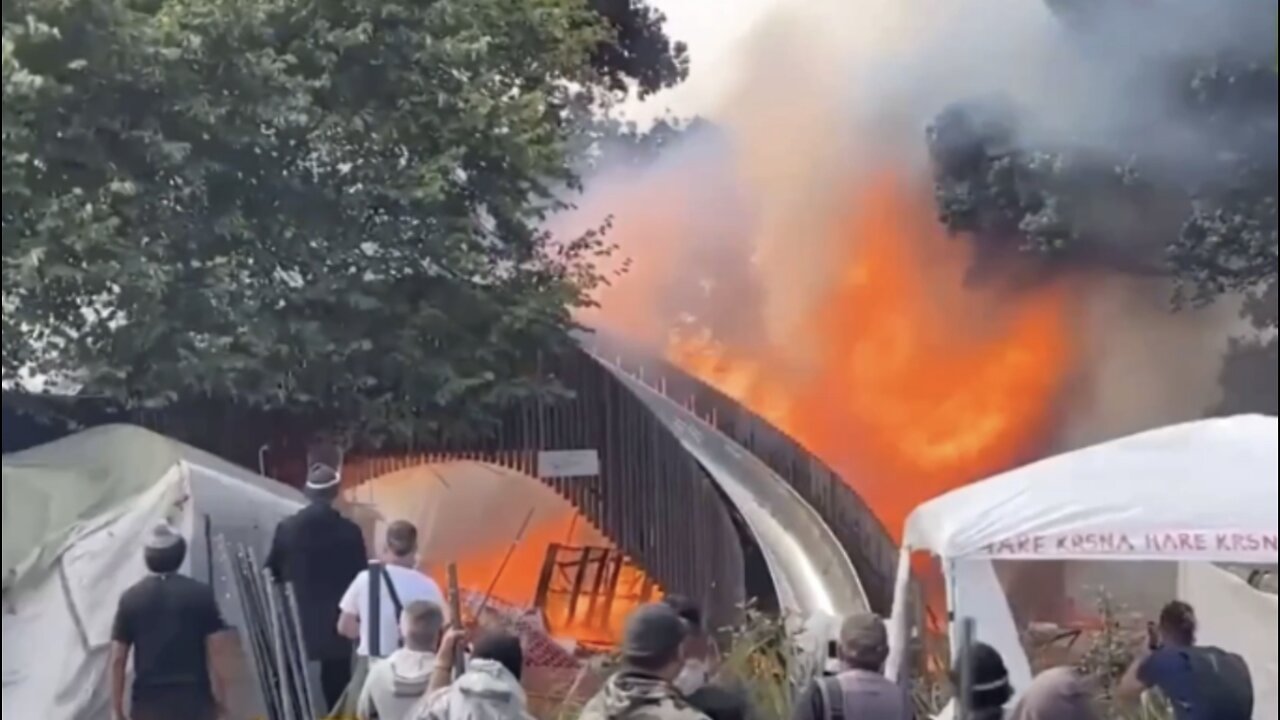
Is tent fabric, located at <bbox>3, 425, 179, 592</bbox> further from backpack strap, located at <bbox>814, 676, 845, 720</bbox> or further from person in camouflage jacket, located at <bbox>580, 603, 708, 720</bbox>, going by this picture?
person in camouflage jacket, located at <bbox>580, 603, 708, 720</bbox>

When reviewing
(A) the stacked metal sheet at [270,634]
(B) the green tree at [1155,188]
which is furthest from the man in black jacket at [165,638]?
(B) the green tree at [1155,188]

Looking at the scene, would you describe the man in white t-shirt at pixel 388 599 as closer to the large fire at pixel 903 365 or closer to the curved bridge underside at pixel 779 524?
the curved bridge underside at pixel 779 524

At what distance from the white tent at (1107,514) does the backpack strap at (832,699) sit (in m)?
1.56

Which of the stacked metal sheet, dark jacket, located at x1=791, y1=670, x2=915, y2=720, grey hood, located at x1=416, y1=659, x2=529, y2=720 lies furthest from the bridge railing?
grey hood, located at x1=416, y1=659, x2=529, y2=720

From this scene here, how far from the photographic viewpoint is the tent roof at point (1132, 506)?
6730mm

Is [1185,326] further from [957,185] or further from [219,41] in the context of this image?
[219,41]

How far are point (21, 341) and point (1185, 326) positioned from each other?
4825mm

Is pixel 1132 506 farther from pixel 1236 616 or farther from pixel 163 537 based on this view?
pixel 163 537

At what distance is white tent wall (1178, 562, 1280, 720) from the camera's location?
7.89 metres

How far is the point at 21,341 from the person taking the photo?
680 centimetres

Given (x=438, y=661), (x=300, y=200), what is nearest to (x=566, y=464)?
(x=300, y=200)

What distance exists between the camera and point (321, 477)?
7238mm

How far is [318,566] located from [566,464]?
1089 mm

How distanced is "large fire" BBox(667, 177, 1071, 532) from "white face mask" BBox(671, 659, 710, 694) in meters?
1.95
